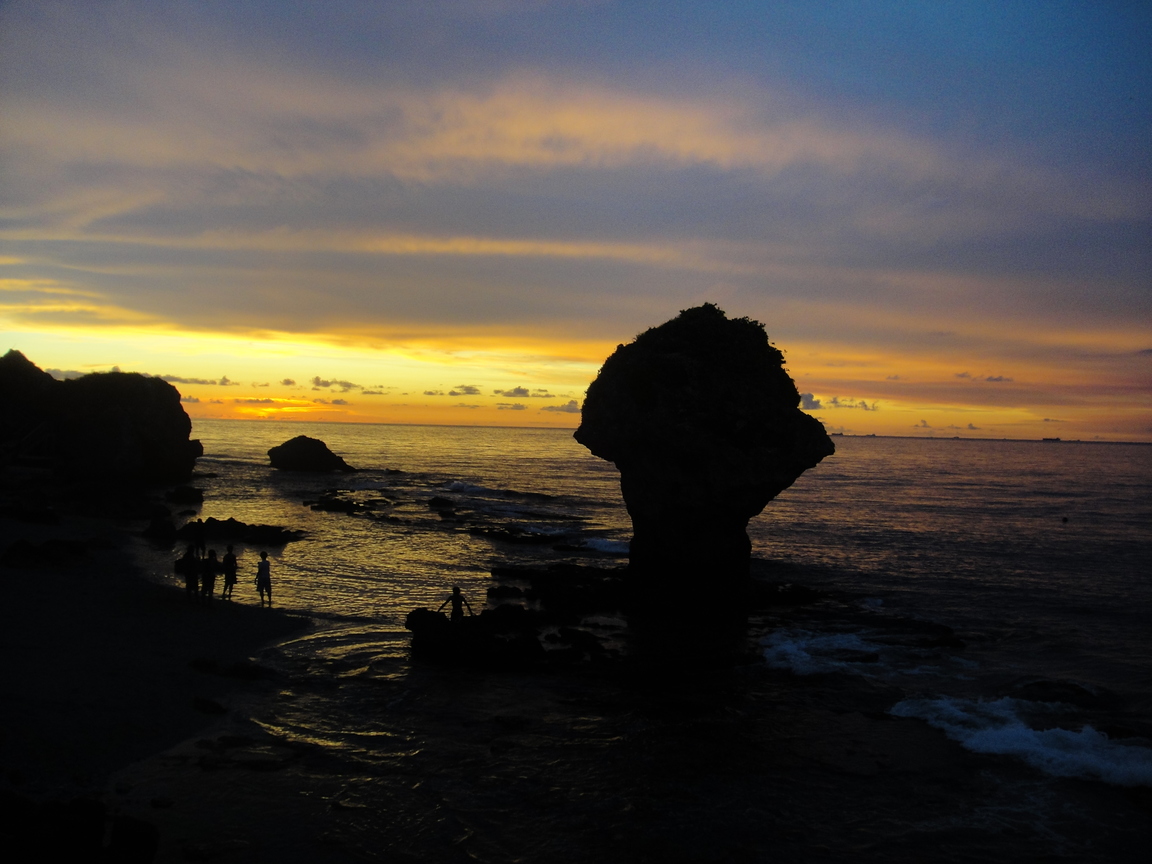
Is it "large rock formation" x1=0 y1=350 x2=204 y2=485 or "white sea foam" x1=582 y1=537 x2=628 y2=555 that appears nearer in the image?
"white sea foam" x1=582 y1=537 x2=628 y2=555

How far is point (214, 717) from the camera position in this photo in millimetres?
14531

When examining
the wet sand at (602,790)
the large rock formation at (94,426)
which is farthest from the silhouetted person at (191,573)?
the large rock formation at (94,426)

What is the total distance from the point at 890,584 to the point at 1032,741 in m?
18.8

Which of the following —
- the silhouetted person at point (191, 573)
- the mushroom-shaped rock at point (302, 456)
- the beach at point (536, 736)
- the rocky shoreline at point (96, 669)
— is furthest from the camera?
the mushroom-shaped rock at point (302, 456)

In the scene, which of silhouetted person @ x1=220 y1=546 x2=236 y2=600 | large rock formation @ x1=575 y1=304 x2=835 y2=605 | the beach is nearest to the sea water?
the beach

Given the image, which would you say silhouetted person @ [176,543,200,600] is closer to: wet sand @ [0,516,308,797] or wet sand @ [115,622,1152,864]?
wet sand @ [0,516,308,797]

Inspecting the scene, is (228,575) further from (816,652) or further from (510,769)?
(816,652)

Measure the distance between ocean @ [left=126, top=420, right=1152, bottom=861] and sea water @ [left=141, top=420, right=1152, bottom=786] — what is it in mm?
99

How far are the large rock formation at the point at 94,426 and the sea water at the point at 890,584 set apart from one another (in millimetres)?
5996

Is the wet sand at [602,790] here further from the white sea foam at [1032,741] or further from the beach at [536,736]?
the white sea foam at [1032,741]

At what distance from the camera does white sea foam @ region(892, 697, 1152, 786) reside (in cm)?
1411

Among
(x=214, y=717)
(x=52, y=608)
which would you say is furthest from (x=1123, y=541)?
(x=52, y=608)

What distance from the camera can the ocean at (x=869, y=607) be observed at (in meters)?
15.0

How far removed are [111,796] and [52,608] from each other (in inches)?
437
